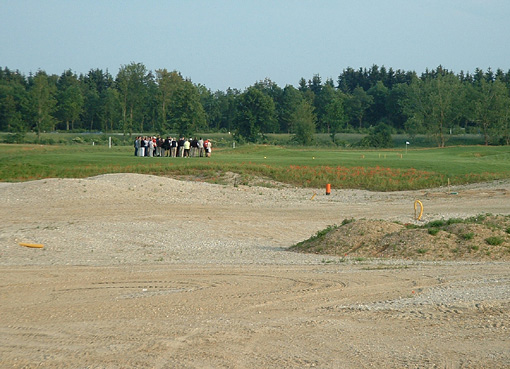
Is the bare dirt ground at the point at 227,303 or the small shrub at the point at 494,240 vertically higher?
the small shrub at the point at 494,240

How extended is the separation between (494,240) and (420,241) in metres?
1.80

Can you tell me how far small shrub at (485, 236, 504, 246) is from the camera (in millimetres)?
15540

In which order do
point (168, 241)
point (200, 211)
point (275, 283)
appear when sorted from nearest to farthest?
point (275, 283) < point (168, 241) < point (200, 211)

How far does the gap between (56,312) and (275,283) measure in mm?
4158

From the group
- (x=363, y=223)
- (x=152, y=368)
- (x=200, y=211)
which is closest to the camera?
(x=152, y=368)

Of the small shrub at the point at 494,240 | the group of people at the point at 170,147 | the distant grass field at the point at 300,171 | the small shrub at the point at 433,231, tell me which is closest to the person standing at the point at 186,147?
the group of people at the point at 170,147

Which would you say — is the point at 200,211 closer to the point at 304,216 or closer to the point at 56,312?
the point at 304,216

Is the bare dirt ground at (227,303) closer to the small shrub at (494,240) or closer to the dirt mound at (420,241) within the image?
the dirt mound at (420,241)

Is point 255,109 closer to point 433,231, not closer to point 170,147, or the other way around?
point 170,147

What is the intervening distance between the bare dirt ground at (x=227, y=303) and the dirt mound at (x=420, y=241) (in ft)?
2.37

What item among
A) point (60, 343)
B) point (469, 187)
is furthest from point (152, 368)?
point (469, 187)

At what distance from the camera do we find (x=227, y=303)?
10469 millimetres

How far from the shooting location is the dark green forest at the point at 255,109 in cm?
9225

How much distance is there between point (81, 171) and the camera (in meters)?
38.2
